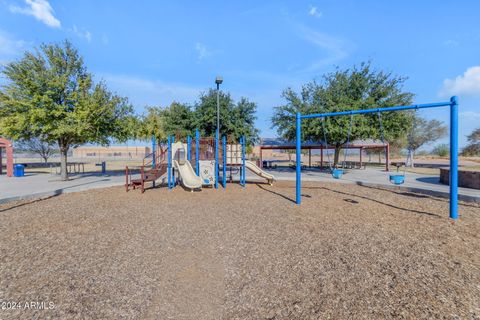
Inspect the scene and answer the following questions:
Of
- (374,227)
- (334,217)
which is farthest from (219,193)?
(374,227)

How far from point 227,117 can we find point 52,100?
11932mm

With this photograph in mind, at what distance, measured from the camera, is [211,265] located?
4.06 meters

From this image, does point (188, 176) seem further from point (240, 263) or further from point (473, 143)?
point (473, 143)

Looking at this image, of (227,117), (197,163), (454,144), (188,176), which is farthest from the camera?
(227,117)

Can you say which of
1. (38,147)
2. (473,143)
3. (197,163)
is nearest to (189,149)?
(197,163)

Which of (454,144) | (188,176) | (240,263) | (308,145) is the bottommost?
(240,263)

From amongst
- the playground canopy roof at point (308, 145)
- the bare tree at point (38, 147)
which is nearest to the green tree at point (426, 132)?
the playground canopy roof at point (308, 145)

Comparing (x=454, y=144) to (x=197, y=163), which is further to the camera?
(x=197, y=163)

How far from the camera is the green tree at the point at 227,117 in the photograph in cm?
2095

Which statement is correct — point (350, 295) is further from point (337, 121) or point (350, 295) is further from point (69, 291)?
point (337, 121)

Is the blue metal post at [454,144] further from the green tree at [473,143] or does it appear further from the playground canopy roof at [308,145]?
the green tree at [473,143]

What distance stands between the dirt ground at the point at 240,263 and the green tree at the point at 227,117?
14.2 m

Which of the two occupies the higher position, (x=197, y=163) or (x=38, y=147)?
(x=38, y=147)

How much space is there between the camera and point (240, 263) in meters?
4.10
